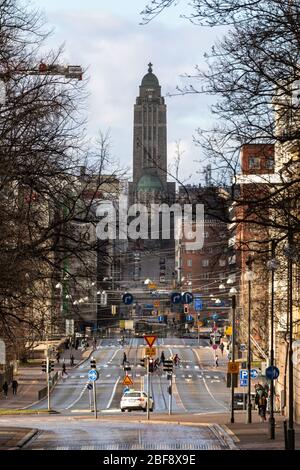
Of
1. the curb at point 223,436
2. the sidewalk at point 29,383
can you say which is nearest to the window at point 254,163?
the curb at point 223,436

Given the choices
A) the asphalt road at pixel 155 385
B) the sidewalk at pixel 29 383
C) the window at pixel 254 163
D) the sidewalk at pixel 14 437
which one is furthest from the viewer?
the sidewalk at pixel 29 383

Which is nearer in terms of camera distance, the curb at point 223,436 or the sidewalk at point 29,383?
the curb at point 223,436

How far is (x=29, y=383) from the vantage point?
89125mm

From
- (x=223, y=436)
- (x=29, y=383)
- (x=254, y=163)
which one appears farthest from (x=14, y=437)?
(x=29, y=383)

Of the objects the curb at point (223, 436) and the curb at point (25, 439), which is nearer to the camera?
the curb at point (25, 439)

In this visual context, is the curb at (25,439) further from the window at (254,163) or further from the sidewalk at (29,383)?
the sidewalk at (29,383)

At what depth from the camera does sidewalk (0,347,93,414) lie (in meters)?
73.6

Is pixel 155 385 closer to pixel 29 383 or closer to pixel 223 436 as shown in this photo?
pixel 29 383

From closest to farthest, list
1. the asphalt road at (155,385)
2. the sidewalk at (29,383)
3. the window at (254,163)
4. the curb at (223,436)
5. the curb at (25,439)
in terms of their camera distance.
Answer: the window at (254,163) → the curb at (25,439) → the curb at (223,436) → the asphalt road at (155,385) → the sidewalk at (29,383)

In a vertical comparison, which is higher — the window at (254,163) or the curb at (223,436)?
the window at (254,163)

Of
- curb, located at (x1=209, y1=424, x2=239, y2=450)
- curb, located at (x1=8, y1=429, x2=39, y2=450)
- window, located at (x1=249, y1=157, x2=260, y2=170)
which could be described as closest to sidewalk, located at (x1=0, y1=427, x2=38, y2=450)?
curb, located at (x1=8, y1=429, x2=39, y2=450)

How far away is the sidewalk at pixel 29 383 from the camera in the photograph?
242ft

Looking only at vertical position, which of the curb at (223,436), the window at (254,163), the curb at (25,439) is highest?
the window at (254,163)

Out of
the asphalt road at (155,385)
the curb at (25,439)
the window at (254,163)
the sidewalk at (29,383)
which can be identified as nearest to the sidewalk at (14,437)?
the curb at (25,439)
